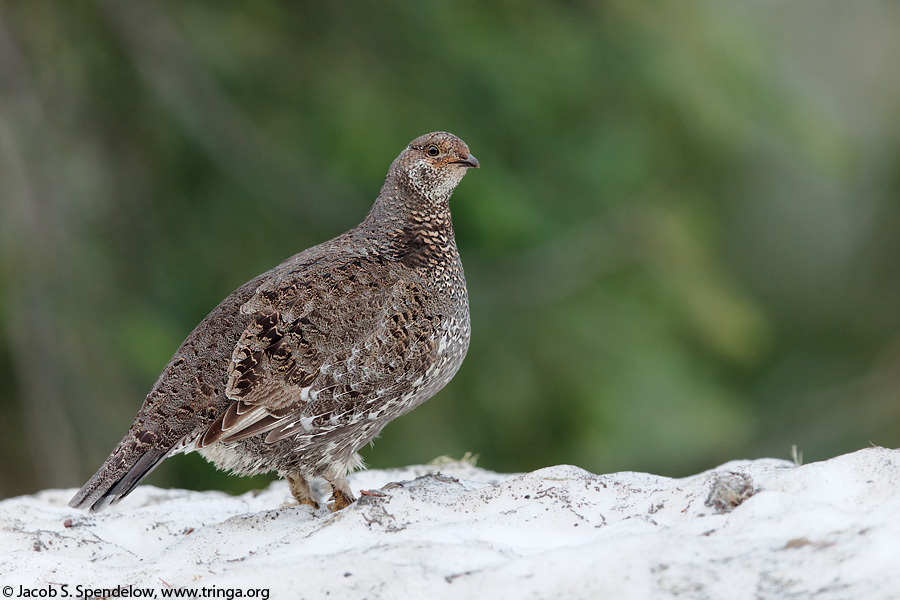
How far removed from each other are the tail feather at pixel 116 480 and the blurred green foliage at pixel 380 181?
2456 mm

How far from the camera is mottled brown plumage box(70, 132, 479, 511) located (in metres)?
3.58

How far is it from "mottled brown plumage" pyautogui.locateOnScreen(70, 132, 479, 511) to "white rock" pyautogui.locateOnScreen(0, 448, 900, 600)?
0.27 m

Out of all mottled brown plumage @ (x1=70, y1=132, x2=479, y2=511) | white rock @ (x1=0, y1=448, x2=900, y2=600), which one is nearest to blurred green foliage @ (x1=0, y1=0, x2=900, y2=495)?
mottled brown plumage @ (x1=70, y1=132, x2=479, y2=511)

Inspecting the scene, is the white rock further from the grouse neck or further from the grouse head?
the grouse head

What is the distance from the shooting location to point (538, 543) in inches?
116

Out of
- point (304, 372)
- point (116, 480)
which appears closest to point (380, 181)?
point (304, 372)

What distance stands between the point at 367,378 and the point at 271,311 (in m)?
0.45

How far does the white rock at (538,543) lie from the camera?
8.02 ft

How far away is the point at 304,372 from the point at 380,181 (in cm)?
313

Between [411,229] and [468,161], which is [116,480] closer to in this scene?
[411,229]

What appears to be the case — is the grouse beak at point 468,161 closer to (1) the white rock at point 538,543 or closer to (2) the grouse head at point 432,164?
(2) the grouse head at point 432,164

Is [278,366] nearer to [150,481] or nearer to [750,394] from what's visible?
[150,481]

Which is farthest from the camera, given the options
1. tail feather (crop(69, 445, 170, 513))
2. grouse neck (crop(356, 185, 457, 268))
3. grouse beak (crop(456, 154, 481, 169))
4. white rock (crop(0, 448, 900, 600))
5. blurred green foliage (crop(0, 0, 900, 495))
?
blurred green foliage (crop(0, 0, 900, 495))

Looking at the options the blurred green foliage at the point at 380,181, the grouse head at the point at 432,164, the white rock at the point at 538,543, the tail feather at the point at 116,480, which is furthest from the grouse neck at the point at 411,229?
the blurred green foliage at the point at 380,181
